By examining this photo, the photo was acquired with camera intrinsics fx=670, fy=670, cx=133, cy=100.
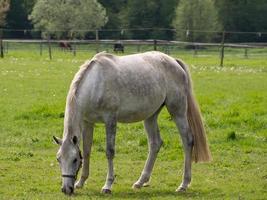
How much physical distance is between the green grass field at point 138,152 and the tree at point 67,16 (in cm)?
4487

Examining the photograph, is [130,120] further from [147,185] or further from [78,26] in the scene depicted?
[78,26]

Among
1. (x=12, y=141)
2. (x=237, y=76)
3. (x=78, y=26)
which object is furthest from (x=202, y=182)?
(x=78, y=26)

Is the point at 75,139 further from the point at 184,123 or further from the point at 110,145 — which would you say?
the point at 184,123

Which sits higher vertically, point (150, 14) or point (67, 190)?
point (67, 190)

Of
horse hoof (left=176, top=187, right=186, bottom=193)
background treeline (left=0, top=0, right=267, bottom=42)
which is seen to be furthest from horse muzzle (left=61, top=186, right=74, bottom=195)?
background treeline (left=0, top=0, right=267, bottom=42)

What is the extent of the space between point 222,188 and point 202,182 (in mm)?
534

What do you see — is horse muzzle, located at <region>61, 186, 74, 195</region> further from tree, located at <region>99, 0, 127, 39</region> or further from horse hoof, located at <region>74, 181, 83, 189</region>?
tree, located at <region>99, 0, 127, 39</region>

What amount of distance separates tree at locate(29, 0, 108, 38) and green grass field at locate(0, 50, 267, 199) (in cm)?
4487

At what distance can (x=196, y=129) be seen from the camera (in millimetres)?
9117

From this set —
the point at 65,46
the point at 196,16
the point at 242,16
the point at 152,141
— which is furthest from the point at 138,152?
the point at 242,16

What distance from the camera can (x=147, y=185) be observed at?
8875mm

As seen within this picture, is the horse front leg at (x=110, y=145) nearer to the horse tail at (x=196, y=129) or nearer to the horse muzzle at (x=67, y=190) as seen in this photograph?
the horse muzzle at (x=67, y=190)

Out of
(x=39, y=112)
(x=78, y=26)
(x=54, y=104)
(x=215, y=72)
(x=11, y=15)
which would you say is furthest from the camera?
(x=11, y=15)

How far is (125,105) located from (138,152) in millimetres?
3154
